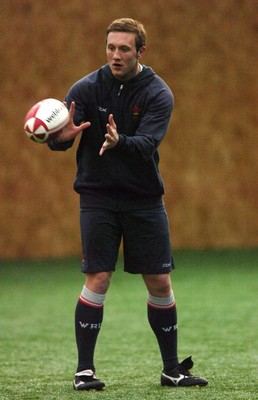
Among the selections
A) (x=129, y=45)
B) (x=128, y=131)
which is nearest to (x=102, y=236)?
(x=128, y=131)

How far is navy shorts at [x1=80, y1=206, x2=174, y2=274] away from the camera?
4.30m

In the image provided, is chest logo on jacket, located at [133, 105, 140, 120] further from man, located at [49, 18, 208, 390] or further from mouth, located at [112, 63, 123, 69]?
mouth, located at [112, 63, 123, 69]

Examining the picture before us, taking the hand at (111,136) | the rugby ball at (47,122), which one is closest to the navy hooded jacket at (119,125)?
the rugby ball at (47,122)

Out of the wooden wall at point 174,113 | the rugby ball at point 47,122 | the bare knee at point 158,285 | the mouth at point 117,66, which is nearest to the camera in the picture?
the rugby ball at point 47,122

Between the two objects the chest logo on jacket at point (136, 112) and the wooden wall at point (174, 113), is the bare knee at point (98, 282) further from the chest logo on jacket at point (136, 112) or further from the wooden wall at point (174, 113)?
the wooden wall at point (174, 113)

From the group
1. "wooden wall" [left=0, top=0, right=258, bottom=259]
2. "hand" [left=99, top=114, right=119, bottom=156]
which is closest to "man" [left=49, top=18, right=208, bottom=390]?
"hand" [left=99, top=114, right=119, bottom=156]

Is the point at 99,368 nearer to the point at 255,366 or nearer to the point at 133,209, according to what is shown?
the point at 255,366

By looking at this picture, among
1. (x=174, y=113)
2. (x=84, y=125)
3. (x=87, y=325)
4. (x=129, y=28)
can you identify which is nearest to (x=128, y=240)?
(x=87, y=325)

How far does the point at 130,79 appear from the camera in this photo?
14.1ft

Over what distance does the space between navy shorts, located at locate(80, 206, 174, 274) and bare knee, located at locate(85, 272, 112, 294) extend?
26mm

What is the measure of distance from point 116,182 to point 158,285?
489 mm

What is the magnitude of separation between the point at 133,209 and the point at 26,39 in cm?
662

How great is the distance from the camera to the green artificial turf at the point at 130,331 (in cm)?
441

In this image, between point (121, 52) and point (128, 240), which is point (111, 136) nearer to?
point (121, 52)
